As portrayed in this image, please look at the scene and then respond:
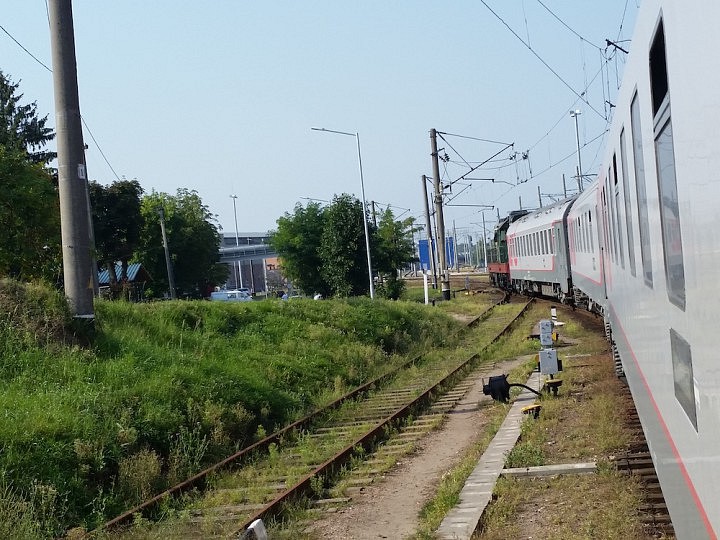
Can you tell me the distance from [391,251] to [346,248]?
175 inches

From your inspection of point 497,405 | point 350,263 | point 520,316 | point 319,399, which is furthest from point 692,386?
point 350,263

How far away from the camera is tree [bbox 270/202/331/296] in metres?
42.9

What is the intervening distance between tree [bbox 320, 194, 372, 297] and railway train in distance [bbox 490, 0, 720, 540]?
111ft

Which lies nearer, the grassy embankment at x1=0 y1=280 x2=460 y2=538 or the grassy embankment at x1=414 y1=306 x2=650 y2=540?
the grassy embankment at x1=414 y1=306 x2=650 y2=540

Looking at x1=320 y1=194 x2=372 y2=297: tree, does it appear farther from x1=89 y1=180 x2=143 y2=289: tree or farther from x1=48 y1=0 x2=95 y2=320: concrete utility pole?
x1=48 y1=0 x2=95 y2=320: concrete utility pole

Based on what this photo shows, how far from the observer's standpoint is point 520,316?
2950cm

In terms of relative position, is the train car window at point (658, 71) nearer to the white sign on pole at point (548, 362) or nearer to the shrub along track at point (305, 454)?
the shrub along track at point (305, 454)

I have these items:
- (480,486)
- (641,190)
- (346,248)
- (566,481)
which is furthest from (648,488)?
(346,248)

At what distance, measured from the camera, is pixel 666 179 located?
3.59 meters

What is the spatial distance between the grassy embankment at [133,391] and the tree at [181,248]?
1173 inches

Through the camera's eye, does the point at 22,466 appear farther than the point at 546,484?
Yes

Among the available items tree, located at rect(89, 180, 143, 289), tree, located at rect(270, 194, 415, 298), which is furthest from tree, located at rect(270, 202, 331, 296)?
tree, located at rect(89, 180, 143, 289)

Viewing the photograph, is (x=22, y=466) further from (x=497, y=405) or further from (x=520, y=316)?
(x=520, y=316)

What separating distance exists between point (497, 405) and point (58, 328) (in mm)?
6764
